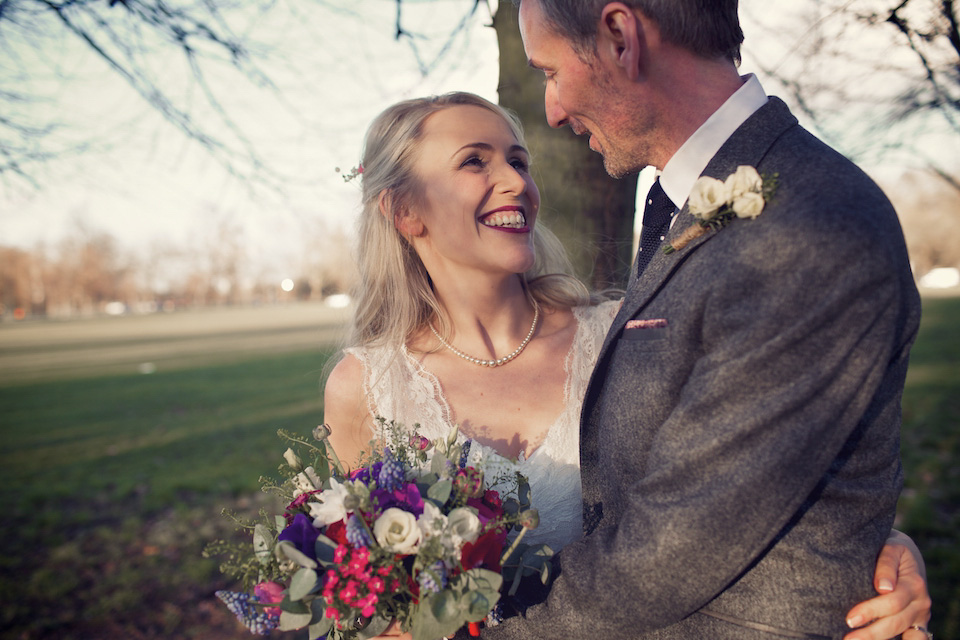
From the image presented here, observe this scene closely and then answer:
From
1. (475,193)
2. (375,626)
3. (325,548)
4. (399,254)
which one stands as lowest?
(375,626)

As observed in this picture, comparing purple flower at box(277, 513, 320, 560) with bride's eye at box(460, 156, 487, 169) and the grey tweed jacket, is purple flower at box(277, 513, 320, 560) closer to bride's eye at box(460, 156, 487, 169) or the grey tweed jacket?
the grey tweed jacket

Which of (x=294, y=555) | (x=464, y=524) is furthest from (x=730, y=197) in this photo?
(x=294, y=555)

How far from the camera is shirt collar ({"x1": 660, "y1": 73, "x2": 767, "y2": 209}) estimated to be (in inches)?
65.4

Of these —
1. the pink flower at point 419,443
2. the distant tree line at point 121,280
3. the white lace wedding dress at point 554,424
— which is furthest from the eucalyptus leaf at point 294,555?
the distant tree line at point 121,280

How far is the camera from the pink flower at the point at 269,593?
1.64 metres

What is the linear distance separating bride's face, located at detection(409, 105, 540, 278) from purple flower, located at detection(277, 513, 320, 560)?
58.3 inches

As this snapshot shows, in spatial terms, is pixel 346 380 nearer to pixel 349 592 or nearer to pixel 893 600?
pixel 349 592

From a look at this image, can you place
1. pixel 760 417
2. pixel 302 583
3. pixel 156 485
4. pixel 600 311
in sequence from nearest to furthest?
pixel 760 417 < pixel 302 583 < pixel 600 311 < pixel 156 485

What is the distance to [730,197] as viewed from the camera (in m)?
1.46

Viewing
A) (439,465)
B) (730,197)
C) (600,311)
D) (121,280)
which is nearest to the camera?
(730,197)

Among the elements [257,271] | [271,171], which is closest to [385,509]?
[271,171]

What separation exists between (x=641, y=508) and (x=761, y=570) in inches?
15.1

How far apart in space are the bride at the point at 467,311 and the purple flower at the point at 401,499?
93 centimetres

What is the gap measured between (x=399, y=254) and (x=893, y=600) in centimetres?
246
